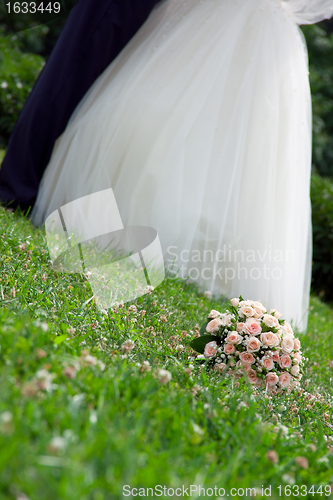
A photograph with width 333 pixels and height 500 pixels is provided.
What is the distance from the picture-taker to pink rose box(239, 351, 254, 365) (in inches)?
56.2

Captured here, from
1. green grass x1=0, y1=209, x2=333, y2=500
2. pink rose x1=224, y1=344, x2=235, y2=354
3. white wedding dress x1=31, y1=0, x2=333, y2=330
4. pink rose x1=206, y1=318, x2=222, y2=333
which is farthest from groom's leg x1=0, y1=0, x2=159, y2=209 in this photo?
pink rose x1=224, y1=344, x2=235, y2=354

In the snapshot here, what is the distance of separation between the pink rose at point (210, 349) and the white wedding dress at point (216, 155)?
774 millimetres

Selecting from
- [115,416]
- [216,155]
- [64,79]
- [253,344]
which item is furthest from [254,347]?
[64,79]

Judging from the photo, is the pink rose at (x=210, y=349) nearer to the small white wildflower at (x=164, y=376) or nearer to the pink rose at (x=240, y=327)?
the pink rose at (x=240, y=327)

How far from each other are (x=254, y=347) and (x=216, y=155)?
4.01 feet

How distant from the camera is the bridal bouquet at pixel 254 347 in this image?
56.4 inches

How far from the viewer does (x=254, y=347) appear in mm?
1424

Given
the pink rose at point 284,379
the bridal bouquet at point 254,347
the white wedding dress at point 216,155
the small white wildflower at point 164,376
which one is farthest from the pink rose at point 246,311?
the white wedding dress at point 216,155

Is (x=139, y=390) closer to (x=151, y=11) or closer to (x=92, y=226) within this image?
(x=92, y=226)

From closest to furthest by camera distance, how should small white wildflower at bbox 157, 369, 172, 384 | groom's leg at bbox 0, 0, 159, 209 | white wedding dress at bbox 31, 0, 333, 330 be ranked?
small white wildflower at bbox 157, 369, 172, 384
white wedding dress at bbox 31, 0, 333, 330
groom's leg at bbox 0, 0, 159, 209

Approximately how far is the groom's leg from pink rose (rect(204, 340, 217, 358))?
161 centimetres

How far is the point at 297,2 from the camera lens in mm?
2457

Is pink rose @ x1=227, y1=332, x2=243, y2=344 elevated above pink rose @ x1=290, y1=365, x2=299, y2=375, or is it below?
above

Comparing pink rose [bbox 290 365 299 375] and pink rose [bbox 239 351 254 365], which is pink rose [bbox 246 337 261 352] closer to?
pink rose [bbox 239 351 254 365]
